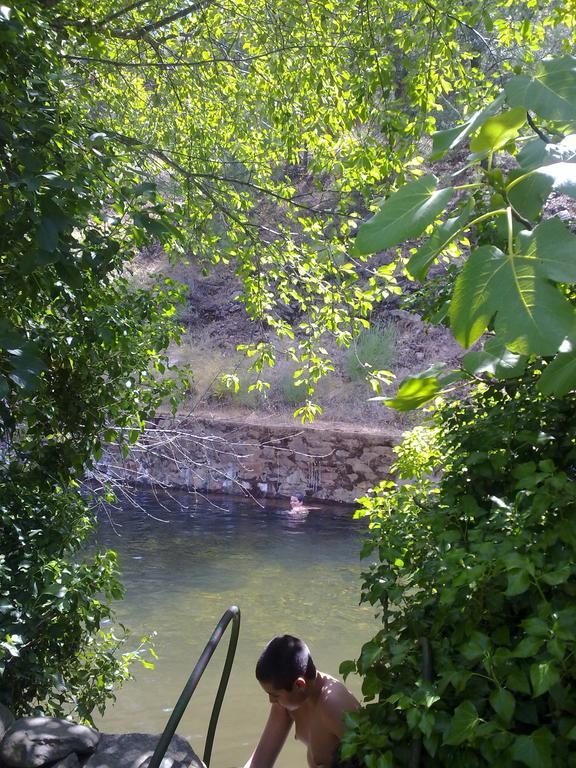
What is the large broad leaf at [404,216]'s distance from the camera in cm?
90

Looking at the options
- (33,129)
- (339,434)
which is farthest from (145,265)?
(33,129)

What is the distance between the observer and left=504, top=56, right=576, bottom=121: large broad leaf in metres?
0.99

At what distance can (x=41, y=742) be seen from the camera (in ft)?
8.32

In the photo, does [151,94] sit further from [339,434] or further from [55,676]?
[339,434]

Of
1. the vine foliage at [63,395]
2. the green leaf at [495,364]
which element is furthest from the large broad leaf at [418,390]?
the vine foliage at [63,395]

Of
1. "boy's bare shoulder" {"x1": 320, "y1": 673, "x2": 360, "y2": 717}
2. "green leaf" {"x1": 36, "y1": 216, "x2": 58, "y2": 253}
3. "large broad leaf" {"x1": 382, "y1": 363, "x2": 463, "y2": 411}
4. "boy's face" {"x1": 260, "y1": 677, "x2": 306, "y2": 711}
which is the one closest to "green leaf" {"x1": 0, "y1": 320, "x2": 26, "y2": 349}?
"green leaf" {"x1": 36, "y1": 216, "x2": 58, "y2": 253}

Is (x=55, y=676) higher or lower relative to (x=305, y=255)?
lower

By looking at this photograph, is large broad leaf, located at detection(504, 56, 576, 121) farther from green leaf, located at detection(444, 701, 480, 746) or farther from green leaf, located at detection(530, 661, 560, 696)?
green leaf, located at detection(444, 701, 480, 746)

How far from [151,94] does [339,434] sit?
8220 millimetres

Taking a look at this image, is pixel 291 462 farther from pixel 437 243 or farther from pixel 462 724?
pixel 437 243

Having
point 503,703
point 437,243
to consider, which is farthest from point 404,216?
point 503,703

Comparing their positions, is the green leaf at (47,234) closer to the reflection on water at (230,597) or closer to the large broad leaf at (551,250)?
the large broad leaf at (551,250)

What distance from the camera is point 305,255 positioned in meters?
4.46

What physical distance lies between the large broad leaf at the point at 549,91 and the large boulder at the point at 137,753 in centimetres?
202
